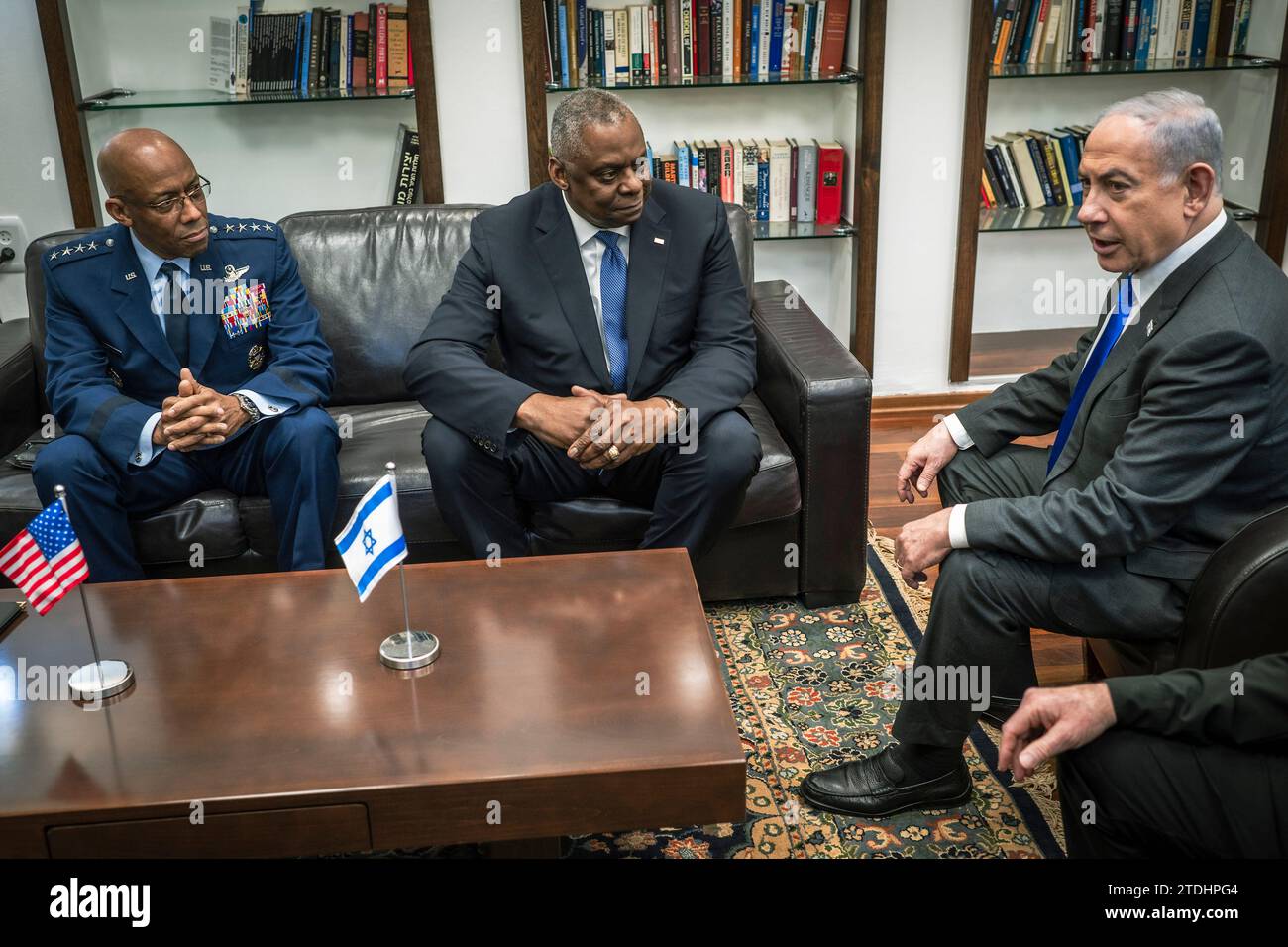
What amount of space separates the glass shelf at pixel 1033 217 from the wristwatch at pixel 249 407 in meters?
2.36

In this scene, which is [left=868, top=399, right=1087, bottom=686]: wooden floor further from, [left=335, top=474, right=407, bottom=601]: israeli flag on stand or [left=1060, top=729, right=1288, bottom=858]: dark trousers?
[left=335, top=474, right=407, bottom=601]: israeli flag on stand

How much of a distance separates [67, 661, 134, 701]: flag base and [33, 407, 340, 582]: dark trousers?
0.75 m

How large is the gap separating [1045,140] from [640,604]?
2676 mm

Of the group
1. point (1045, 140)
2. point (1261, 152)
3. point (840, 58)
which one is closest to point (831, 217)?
point (840, 58)

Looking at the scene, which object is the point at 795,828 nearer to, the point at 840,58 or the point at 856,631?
the point at 856,631

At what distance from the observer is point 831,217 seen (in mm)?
3918

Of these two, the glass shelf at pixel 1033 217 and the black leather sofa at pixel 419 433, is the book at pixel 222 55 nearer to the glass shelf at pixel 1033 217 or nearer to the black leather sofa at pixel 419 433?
the black leather sofa at pixel 419 433

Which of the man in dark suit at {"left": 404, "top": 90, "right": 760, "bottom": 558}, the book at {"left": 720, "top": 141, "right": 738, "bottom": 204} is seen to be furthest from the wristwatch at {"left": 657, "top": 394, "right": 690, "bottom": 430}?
the book at {"left": 720, "top": 141, "right": 738, "bottom": 204}

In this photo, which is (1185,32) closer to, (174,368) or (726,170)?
(726,170)

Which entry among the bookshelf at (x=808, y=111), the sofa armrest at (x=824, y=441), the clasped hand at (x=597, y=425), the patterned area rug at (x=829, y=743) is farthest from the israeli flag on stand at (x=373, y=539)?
the bookshelf at (x=808, y=111)

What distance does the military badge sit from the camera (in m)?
2.86

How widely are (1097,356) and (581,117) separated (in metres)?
1.15

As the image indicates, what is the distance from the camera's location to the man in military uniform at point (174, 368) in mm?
2613

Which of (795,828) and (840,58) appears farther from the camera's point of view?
(840,58)
